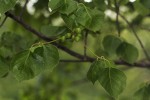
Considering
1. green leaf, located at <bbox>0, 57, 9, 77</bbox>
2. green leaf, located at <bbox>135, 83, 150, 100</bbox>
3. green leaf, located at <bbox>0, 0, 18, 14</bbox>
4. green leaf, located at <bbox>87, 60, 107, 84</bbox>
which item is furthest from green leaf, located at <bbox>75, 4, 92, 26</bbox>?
green leaf, located at <bbox>135, 83, 150, 100</bbox>

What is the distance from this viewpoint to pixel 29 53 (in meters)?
1.87

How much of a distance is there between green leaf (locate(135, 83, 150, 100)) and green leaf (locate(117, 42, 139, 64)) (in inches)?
16.3

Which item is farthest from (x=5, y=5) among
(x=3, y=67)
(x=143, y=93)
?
(x=143, y=93)

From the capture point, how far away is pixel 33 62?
188 cm

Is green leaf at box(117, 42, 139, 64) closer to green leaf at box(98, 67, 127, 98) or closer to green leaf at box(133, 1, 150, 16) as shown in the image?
green leaf at box(133, 1, 150, 16)

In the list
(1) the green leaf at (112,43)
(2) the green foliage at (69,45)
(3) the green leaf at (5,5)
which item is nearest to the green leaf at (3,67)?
(2) the green foliage at (69,45)

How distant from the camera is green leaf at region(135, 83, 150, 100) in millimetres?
2230

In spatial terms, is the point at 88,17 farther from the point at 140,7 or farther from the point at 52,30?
the point at 140,7

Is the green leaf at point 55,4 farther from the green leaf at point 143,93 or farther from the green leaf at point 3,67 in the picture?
the green leaf at point 143,93

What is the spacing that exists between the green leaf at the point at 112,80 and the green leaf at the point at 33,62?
0.72 feet

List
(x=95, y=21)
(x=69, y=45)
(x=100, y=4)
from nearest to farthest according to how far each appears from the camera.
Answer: (x=95, y=21) → (x=100, y=4) → (x=69, y=45)

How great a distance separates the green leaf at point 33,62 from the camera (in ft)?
6.15

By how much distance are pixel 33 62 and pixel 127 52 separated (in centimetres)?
89

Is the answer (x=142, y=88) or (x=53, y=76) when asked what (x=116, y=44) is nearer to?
(x=142, y=88)
